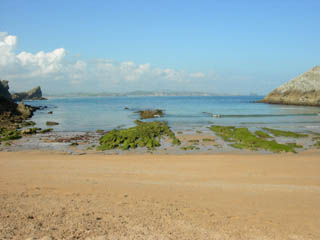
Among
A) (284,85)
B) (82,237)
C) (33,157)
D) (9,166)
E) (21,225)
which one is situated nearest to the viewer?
(82,237)

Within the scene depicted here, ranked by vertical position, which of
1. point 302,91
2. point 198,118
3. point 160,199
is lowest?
point 160,199

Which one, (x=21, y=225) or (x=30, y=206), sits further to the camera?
(x=30, y=206)

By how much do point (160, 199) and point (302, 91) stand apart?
265 feet

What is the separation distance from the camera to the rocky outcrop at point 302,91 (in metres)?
72.7

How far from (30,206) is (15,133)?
19.5 m

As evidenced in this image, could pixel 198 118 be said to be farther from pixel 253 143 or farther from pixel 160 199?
pixel 160 199

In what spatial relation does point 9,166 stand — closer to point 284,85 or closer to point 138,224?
→ point 138,224

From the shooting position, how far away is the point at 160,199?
798cm

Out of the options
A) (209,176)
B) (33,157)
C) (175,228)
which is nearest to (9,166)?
(33,157)

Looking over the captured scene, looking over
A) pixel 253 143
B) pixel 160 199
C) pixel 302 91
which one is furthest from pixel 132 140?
pixel 302 91

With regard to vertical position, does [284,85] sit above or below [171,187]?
above

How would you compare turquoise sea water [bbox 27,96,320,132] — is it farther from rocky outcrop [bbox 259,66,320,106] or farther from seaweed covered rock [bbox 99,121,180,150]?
rocky outcrop [bbox 259,66,320,106]

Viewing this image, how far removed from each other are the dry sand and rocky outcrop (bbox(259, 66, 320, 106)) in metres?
67.4

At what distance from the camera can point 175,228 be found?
19.0ft
